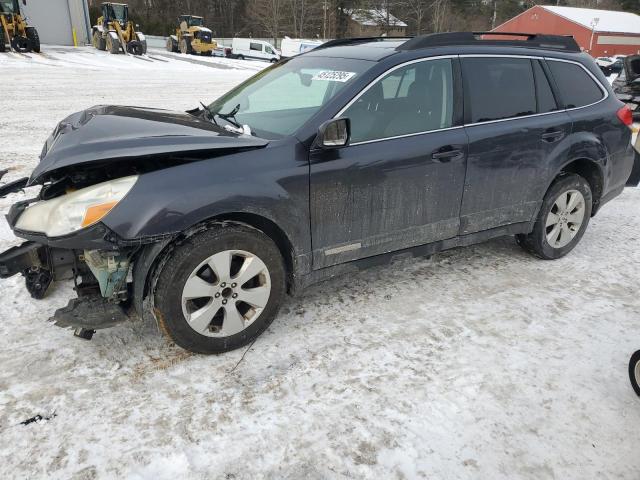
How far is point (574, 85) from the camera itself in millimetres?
4242

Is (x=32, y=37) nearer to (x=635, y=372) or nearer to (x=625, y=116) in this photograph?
(x=625, y=116)

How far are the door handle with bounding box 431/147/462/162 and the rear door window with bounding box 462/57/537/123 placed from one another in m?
0.30

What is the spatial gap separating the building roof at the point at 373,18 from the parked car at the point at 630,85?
49.2 metres

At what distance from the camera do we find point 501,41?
3.96 metres

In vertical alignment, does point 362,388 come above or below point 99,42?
below

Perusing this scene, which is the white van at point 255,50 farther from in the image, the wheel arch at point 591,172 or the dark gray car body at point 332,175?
the dark gray car body at point 332,175

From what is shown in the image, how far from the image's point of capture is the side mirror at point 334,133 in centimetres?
289

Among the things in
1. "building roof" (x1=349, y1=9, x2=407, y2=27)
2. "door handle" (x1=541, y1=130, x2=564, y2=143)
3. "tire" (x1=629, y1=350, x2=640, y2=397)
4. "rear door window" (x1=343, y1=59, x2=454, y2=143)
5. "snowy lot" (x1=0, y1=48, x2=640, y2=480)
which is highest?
"building roof" (x1=349, y1=9, x2=407, y2=27)

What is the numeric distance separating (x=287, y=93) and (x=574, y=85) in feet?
8.07

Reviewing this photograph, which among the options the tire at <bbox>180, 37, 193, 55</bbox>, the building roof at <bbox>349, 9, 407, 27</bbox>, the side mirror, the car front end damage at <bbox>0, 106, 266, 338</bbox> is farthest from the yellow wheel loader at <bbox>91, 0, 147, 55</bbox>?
the building roof at <bbox>349, 9, 407, 27</bbox>

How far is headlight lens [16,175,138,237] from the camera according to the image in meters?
2.51

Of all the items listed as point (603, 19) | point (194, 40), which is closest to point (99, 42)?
point (194, 40)

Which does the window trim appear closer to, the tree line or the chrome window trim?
the chrome window trim

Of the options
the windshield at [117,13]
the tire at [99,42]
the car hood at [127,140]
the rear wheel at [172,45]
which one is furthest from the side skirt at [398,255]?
the rear wheel at [172,45]
